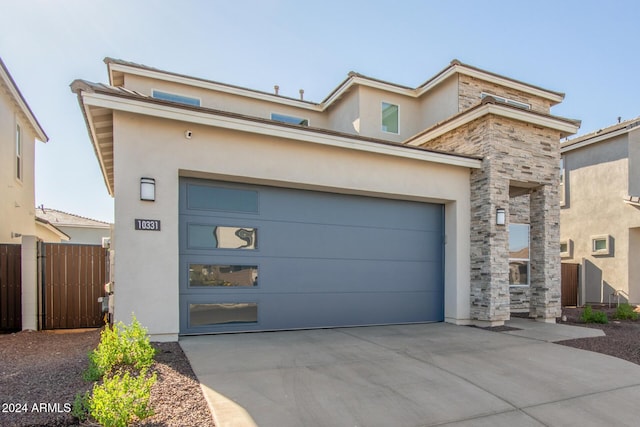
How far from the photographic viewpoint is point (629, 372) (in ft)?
16.6

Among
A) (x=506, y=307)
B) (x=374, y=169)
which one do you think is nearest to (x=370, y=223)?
(x=374, y=169)

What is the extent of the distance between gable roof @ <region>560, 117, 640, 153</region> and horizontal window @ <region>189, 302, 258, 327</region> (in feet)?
50.7

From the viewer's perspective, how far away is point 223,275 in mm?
6742

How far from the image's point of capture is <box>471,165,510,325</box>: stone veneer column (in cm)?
810

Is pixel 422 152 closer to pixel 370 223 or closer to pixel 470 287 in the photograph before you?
pixel 370 223

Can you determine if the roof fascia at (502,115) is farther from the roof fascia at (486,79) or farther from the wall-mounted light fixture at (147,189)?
the wall-mounted light fixture at (147,189)

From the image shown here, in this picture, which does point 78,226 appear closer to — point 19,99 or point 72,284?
point 19,99

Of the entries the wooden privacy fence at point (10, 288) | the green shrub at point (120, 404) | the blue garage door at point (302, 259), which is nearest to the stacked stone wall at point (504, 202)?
the blue garage door at point (302, 259)

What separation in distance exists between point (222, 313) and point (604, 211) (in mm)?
15448

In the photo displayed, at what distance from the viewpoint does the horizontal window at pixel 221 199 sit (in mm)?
6652

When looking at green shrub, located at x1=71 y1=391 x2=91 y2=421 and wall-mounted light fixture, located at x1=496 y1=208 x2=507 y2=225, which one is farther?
wall-mounted light fixture, located at x1=496 y1=208 x2=507 y2=225

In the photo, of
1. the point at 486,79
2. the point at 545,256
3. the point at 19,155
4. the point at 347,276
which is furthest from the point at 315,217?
the point at 19,155

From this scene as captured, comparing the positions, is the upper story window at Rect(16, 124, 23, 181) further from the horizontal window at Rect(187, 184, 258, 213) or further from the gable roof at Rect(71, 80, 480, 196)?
the horizontal window at Rect(187, 184, 258, 213)

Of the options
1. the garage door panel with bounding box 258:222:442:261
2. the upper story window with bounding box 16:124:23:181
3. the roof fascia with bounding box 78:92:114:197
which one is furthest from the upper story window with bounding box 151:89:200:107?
the garage door panel with bounding box 258:222:442:261
